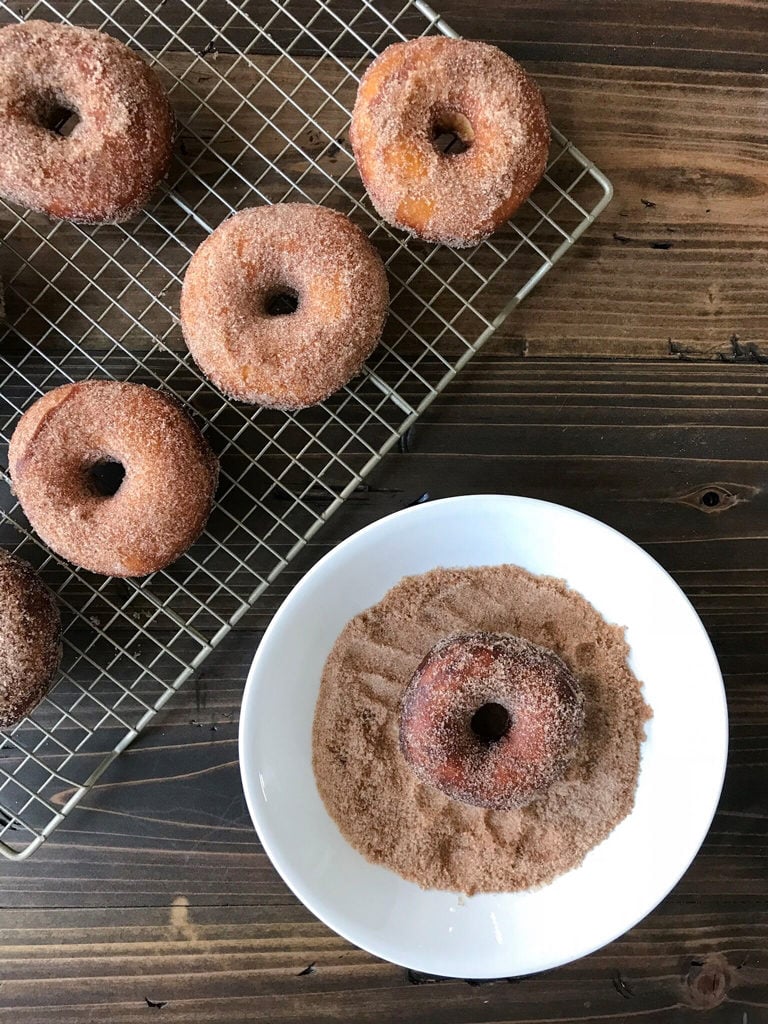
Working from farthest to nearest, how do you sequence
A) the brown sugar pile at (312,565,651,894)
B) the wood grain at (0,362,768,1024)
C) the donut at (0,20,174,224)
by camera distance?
the wood grain at (0,362,768,1024)
the brown sugar pile at (312,565,651,894)
the donut at (0,20,174,224)

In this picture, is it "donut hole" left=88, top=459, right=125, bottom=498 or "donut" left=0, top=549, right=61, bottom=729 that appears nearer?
"donut" left=0, top=549, right=61, bottom=729

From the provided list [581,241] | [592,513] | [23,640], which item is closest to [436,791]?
[592,513]

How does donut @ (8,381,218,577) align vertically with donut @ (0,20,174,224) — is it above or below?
below

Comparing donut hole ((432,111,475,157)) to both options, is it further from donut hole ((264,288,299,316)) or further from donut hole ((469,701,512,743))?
donut hole ((469,701,512,743))

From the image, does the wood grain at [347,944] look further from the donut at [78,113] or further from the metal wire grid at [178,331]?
the donut at [78,113]

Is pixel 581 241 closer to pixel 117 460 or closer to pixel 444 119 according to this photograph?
pixel 444 119

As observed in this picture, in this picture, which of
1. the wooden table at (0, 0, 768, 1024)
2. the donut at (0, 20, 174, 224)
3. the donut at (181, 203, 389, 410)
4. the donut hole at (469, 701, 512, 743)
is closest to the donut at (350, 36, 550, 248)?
the donut at (181, 203, 389, 410)

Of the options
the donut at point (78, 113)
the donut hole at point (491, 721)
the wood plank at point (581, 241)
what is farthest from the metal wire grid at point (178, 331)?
the donut hole at point (491, 721)

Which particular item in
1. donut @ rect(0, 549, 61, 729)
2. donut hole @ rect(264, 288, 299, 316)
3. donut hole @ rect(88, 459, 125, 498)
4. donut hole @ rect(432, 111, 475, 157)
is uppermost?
donut hole @ rect(432, 111, 475, 157)
